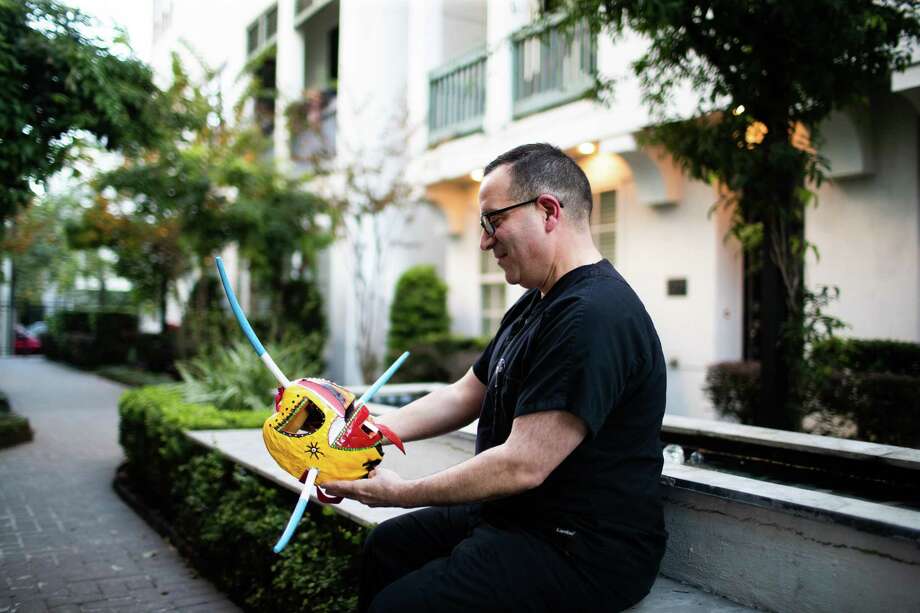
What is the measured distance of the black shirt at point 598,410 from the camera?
2.20 meters

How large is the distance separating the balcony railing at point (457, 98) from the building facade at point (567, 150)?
1.2 inches

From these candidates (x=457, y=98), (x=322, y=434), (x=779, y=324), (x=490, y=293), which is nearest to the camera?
(x=322, y=434)

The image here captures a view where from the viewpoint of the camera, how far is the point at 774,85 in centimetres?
548

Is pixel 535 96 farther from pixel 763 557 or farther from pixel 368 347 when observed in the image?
pixel 763 557

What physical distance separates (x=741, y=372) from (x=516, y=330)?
5.40 metres

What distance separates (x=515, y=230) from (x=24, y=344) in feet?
108

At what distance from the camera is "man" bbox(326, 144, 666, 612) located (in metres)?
2.21

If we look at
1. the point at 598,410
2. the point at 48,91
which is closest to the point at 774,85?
the point at 598,410

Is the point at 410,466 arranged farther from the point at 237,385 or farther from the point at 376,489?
the point at 237,385

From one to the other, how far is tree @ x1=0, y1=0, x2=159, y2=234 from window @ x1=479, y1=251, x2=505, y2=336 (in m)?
7.62

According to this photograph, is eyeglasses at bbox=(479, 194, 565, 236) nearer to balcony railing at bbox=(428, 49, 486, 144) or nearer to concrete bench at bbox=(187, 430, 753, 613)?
concrete bench at bbox=(187, 430, 753, 613)

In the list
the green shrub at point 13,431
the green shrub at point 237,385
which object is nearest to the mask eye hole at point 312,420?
the green shrub at point 237,385

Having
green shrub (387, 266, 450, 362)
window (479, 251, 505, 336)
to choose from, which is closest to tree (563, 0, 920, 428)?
window (479, 251, 505, 336)

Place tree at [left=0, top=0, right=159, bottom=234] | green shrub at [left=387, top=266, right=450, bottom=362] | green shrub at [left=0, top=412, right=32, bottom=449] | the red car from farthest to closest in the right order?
the red car → green shrub at [left=387, top=266, right=450, bottom=362] → green shrub at [left=0, top=412, right=32, bottom=449] → tree at [left=0, top=0, right=159, bottom=234]
